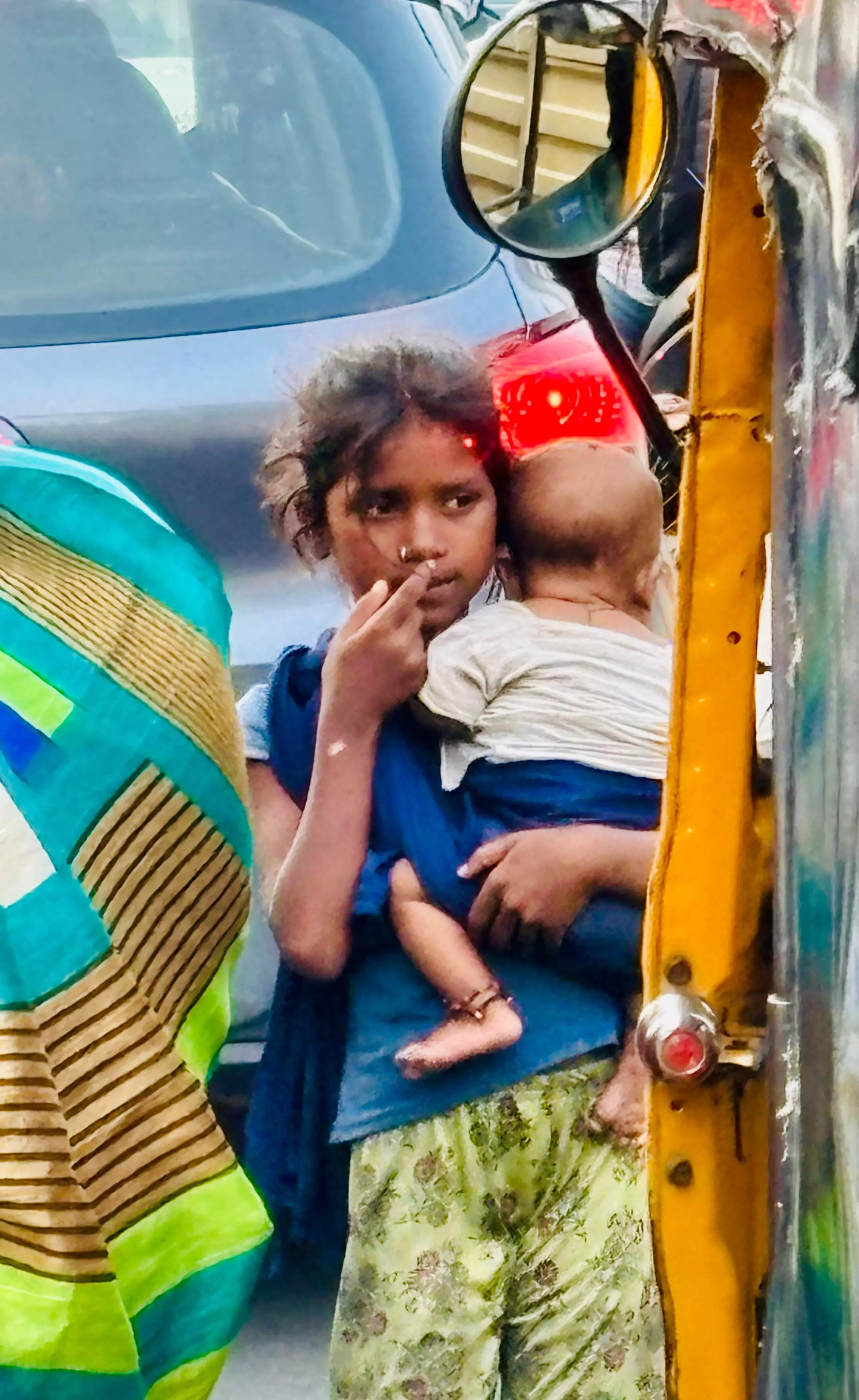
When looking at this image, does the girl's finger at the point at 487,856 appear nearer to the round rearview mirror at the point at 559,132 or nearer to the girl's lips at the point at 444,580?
the girl's lips at the point at 444,580

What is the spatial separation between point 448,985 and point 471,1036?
0.20 ft

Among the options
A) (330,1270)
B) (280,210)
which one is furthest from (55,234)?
(330,1270)

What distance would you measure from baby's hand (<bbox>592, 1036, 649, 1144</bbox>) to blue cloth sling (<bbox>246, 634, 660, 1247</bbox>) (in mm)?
76

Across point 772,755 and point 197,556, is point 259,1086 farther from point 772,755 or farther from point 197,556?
point 772,755

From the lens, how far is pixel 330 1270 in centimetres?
161

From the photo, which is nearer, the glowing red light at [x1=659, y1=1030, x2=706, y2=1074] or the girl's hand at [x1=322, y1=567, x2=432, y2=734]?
the glowing red light at [x1=659, y1=1030, x2=706, y2=1074]

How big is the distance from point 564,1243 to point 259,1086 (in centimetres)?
38

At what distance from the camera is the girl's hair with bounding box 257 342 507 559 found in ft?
5.16

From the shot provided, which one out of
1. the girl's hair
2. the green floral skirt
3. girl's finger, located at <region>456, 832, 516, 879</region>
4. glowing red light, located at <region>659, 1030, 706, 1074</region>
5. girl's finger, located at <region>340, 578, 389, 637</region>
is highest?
the girl's hair

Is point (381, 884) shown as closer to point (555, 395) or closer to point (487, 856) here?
point (487, 856)

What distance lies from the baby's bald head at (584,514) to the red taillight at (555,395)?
17 millimetres

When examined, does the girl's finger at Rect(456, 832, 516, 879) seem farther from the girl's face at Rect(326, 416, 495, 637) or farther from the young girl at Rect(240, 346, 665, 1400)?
the girl's face at Rect(326, 416, 495, 637)

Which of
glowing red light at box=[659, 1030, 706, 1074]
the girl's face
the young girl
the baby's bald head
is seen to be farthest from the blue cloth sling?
glowing red light at box=[659, 1030, 706, 1074]

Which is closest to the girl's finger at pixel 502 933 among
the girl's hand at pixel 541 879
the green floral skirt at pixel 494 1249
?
the girl's hand at pixel 541 879
